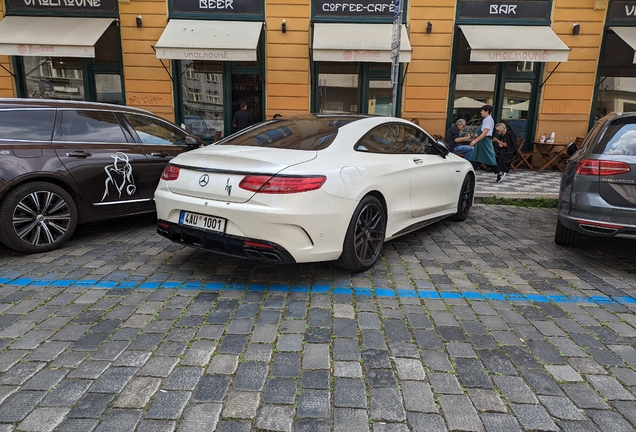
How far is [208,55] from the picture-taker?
1005 cm

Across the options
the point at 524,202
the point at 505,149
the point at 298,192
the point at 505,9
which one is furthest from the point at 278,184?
the point at 505,9

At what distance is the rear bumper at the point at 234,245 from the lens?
348 centimetres

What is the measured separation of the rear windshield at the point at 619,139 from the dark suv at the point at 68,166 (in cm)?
480

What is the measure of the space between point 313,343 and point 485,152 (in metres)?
7.81

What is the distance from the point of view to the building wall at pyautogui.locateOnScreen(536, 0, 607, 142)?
11.3 metres

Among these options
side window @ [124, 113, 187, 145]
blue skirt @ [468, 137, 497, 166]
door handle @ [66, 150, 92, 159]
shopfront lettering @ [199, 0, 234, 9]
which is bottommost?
blue skirt @ [468, 137, 497, 166]

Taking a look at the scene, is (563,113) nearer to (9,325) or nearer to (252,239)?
(252,239)

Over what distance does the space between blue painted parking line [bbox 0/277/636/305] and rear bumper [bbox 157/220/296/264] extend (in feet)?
1.07

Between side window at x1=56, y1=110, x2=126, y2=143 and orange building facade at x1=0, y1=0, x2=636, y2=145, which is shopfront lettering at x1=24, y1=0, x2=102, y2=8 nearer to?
orange building facade at x1=0, y1=0, x2=636, y2=145

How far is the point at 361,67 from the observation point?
38.7ft

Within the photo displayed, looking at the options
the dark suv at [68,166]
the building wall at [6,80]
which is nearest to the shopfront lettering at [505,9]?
the dark suv at [68,166]

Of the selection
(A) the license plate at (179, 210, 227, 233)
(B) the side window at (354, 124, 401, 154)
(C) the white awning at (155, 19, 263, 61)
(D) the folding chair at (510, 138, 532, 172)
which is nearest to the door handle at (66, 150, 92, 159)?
(A) the license plate at (179, 210, 227, 233)

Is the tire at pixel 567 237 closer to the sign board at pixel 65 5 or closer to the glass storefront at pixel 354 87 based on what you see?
the glass storefront at pixel 354 87

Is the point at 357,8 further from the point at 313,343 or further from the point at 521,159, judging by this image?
the point at 313,343
